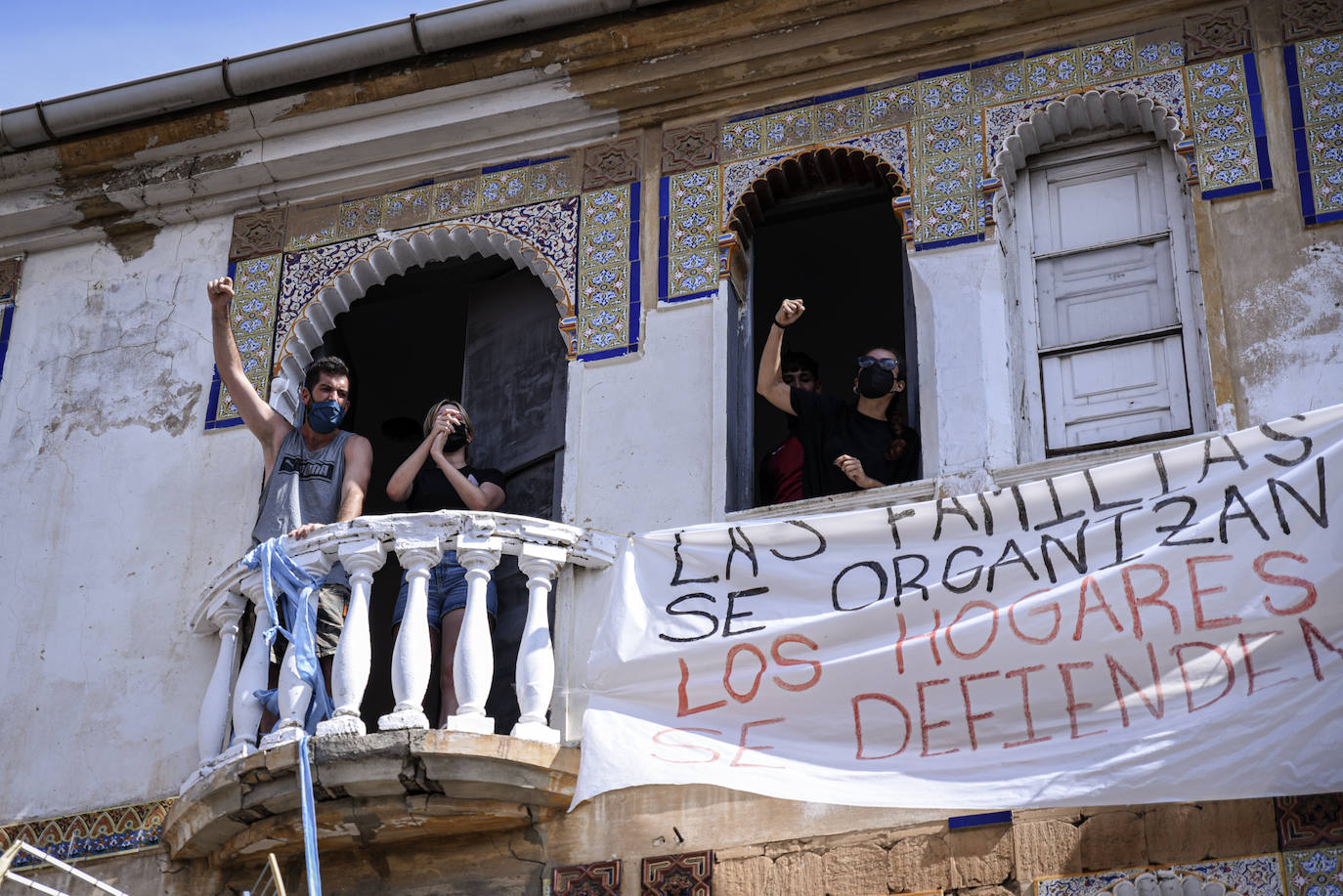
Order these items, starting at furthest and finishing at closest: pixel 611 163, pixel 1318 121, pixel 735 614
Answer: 1. pixel 611 163
2. pixel 1318 121
3. pixel 735 614

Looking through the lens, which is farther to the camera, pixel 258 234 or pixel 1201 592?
pixel 258 234

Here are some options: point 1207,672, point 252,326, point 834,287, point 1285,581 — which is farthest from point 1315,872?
point 834,287

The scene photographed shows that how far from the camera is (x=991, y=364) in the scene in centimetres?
821

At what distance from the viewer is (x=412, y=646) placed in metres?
7.60

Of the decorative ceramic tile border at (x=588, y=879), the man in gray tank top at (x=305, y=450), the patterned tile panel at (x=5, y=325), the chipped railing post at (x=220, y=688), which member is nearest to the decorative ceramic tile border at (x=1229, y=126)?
the decorative ceramic tile border at (x=588, y=879)

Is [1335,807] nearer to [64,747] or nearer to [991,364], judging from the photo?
[991,364]

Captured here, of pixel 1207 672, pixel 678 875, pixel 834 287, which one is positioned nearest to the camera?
pixel 1207 672

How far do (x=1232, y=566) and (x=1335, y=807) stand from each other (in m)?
0.85

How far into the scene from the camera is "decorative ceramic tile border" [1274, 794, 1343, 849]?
21.5 feet

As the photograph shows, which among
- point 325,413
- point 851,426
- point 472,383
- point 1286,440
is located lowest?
point 1286,440

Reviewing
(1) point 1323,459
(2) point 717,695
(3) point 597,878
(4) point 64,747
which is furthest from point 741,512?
(4) point 64,747

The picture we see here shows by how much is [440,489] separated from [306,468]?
58 cm

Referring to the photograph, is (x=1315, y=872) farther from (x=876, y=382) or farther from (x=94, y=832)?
(x=94, y=832)

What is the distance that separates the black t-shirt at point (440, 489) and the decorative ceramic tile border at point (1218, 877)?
311 cm
